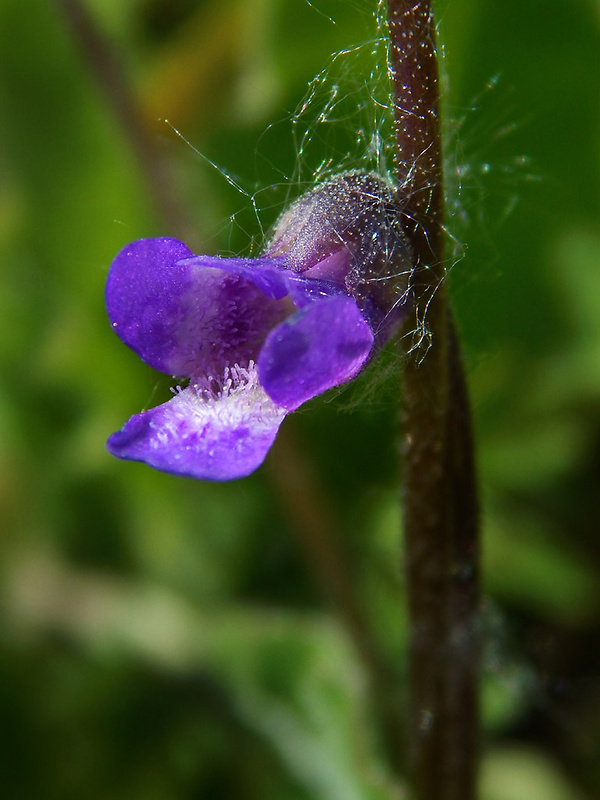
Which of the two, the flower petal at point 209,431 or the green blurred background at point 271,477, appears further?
the green blurred background at point 271,477

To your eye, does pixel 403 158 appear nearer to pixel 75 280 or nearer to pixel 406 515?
pixel 406 515

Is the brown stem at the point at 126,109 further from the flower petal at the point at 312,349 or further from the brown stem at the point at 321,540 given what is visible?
the flower petal at the point at 312,349

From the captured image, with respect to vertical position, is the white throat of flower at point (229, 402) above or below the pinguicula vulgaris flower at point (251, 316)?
below

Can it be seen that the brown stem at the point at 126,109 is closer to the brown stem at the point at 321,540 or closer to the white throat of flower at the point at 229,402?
the brown stem at the point at 321,540

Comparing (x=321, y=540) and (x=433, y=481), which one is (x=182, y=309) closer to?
(x=433, y=481)

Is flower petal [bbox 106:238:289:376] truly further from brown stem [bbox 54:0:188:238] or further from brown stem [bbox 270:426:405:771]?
brown stem [bbox 54:0:188:238]

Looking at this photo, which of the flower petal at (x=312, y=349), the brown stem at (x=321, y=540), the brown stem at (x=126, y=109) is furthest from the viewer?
the brown stem at (x=126, y=109)

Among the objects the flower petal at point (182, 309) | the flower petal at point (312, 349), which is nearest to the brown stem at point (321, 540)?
the flower petal at point (182, 309)

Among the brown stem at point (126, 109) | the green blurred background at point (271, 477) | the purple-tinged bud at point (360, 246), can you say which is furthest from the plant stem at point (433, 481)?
the brown stem at point (126, 109)

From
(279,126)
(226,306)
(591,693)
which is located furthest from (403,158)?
(591,693)

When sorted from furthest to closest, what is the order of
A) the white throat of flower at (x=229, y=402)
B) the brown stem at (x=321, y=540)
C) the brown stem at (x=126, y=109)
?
the brown stem at (x=126, y=109) < the brown stem at (x=321, y=540) < the white throat of flower at (x=229, y=402)
